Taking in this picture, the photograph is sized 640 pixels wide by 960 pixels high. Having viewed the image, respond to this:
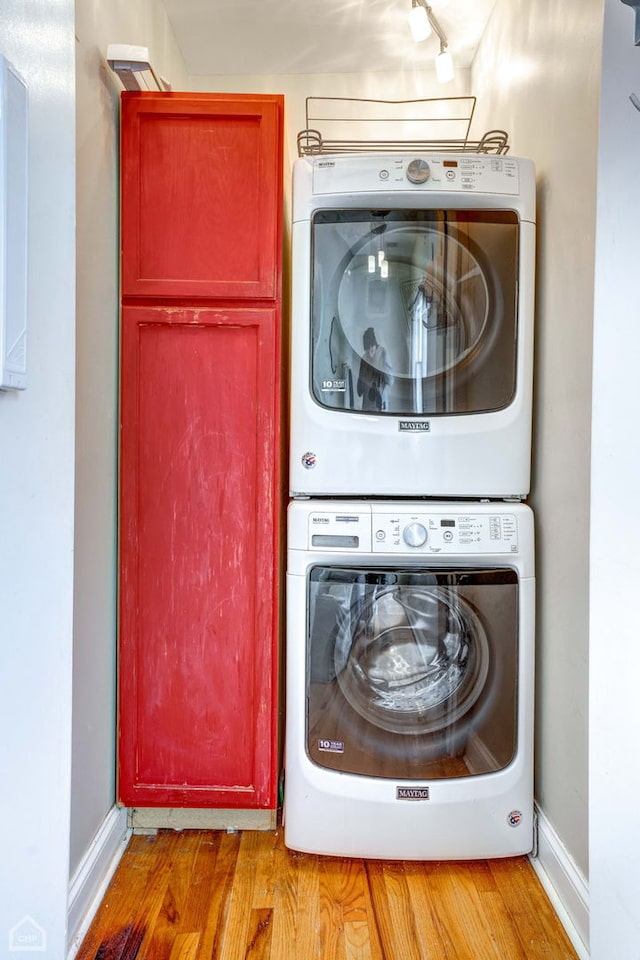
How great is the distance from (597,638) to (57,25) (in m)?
1.22

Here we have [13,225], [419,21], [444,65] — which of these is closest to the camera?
[13,225]

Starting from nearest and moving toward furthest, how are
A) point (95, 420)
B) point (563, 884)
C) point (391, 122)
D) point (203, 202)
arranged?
point (563, 884) < point (95, 420) < point (203, 202) < point (391, 122)

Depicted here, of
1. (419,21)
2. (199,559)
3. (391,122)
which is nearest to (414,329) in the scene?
(199,559)

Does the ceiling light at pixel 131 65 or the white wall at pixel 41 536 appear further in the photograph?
the ceiling light at pixel 131 65

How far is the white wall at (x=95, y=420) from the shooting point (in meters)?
1.39

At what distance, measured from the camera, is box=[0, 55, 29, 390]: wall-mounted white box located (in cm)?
81

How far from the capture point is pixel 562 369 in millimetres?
1464

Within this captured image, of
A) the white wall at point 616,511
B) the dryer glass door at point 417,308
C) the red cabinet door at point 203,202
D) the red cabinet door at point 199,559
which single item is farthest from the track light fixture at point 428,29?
the white wall at point 616,511

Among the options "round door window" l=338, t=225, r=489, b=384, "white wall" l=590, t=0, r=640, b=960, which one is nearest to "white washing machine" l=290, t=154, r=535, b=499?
"round door window" l=338, t=225, r=489, b=384

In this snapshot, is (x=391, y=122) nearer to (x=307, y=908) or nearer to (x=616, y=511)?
(x=616, y=511)

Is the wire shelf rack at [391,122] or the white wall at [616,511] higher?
the wire shelf rack at [391,122]

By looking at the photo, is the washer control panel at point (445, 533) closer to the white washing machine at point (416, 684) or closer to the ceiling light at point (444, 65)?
the white washing machine at point (416, 684)

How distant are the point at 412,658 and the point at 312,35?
2.06 m

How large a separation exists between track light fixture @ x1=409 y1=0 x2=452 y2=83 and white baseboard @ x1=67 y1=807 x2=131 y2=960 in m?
2.39
